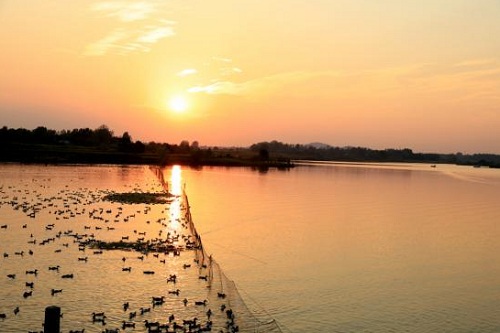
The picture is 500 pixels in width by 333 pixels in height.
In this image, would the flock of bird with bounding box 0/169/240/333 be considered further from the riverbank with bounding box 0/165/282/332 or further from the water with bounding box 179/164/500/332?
the water with bounding box 179/164/500/332

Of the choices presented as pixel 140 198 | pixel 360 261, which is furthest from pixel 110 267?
pixel 140 198

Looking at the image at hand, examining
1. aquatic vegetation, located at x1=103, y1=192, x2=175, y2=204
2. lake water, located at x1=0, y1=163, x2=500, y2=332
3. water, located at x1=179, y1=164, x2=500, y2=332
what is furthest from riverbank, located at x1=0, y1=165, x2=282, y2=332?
aquatic vegetation, located at x1=103, y1=192, x2=175, y2=204

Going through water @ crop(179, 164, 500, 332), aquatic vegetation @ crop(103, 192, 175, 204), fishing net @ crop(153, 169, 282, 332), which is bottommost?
water @ crop(179, 164, 500, 332)

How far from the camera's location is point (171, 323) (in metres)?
24.5

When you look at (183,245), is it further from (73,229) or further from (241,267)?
(73,229)

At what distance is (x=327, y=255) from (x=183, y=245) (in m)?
12.5

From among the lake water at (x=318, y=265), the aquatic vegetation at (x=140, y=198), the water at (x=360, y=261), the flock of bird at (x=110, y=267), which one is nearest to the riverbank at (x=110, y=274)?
the flock of bird at (x=110, y=267)

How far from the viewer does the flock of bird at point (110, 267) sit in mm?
25141

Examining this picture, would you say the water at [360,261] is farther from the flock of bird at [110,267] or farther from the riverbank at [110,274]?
the flock of bird at [110,267]

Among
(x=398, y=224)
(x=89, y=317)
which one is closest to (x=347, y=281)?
(x=89, y=317)

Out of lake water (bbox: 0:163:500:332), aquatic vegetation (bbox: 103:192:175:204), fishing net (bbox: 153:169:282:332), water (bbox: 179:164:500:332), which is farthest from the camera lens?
aquatic vegetation (bbox: 103:192:175:204)

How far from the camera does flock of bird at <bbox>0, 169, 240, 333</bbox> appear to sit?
2514cm

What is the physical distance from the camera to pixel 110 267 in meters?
34.8

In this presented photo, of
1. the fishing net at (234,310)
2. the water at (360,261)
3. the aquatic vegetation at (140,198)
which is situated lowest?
the water at (360,261)
